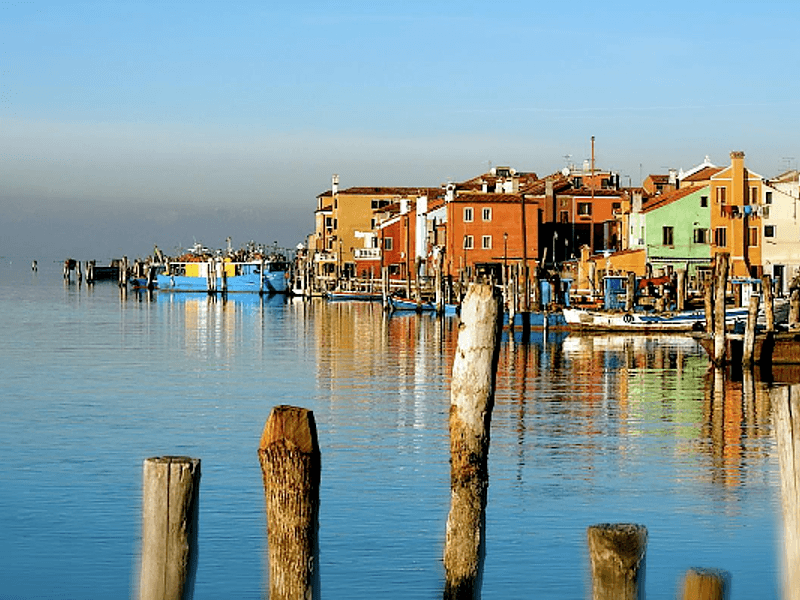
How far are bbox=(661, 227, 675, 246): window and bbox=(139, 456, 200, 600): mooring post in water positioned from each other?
69038 mm

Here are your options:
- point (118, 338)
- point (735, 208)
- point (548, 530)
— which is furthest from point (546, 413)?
point (735, 208)

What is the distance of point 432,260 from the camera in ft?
296

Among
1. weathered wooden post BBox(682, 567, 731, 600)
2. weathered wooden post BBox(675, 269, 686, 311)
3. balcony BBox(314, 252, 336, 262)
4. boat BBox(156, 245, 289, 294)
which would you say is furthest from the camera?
boat BBox(156, 245, 289, 294)

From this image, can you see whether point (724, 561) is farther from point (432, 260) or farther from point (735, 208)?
A: point (432, 260)

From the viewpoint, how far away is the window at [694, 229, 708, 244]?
243 ft

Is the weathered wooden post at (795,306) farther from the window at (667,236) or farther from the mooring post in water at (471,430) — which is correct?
the mooring post in water at (471,430)

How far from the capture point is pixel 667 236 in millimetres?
75188

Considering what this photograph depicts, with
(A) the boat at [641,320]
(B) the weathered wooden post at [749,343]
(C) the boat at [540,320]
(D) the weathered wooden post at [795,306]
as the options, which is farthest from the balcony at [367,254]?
(B) the weathered wooden post at [749,343]

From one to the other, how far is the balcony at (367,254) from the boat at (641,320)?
49.5 m

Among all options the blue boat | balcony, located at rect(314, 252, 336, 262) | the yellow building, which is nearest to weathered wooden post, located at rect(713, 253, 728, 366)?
the yellow building

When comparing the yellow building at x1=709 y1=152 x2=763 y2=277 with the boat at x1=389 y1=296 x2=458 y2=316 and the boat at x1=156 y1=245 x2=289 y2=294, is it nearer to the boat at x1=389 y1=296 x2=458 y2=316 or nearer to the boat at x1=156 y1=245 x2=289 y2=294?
the boat at x1=389 y1=296 x2=458 y2=316

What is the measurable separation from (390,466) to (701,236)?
55167mm

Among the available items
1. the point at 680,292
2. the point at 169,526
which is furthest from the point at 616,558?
the point at 680,292

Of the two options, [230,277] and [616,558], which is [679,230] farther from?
[616,558]
